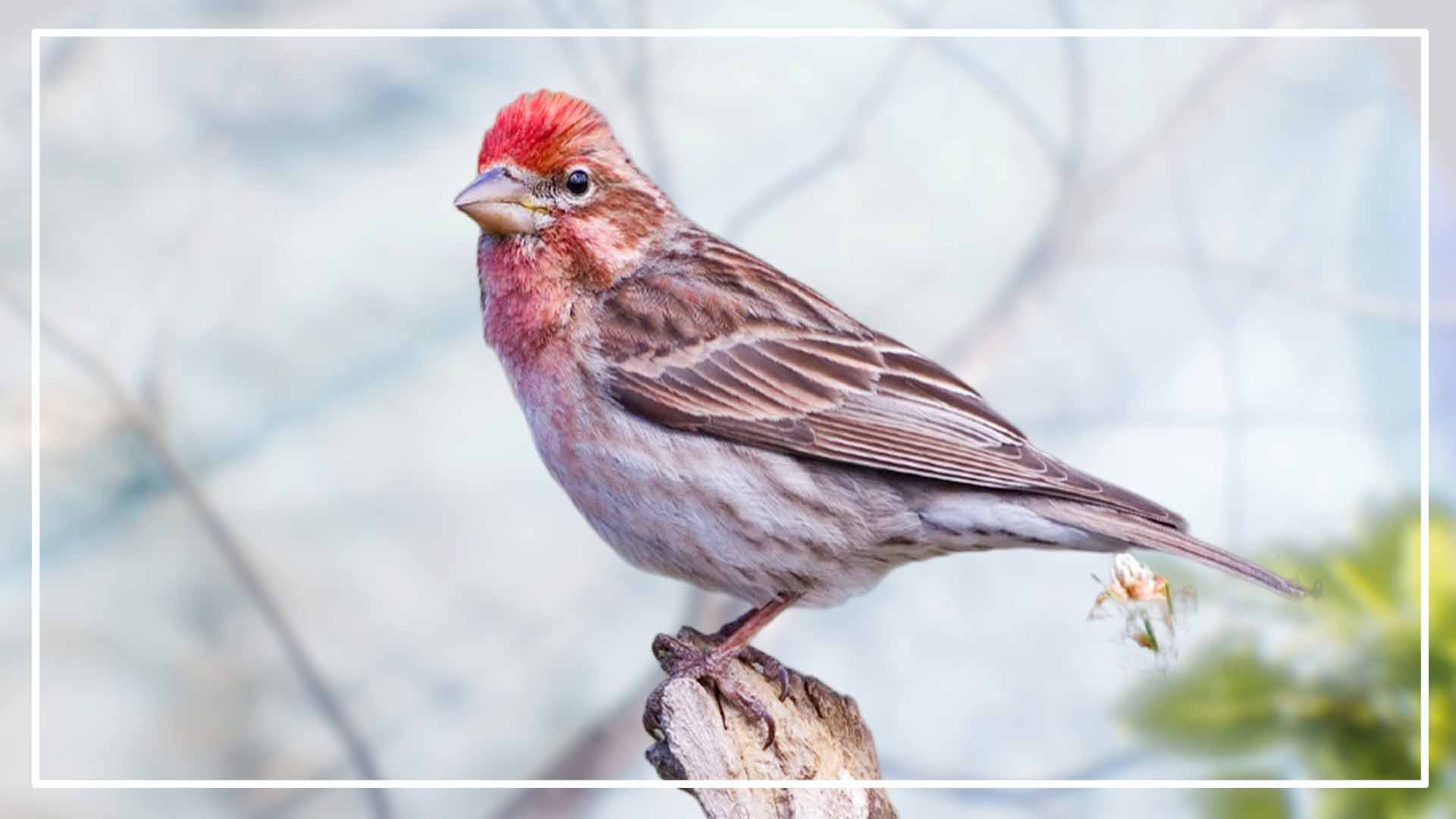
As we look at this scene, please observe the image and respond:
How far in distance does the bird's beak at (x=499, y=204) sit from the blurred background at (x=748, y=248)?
701 millimetres

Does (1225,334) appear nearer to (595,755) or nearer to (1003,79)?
(1003,79)

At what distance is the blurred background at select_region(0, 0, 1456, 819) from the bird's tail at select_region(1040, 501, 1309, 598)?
852 millimetres

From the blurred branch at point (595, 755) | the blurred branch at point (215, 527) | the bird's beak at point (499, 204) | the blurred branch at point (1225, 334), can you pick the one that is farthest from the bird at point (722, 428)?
the blurred branch at point (215, 527)

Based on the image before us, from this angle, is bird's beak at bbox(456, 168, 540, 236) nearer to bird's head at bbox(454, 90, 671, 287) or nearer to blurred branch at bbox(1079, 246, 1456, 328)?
bird's head at bbox(454, 90, 671, 287)

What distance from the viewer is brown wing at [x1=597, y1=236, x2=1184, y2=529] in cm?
399

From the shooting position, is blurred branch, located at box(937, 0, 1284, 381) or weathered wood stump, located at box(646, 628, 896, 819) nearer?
weathered wood stump, located at box(646, 628, 896, 819)

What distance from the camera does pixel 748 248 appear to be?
4.84m

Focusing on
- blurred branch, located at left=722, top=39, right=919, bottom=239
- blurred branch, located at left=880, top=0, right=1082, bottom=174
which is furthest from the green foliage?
blurred branch, located at left=722, top=39, right=919, bottom=239

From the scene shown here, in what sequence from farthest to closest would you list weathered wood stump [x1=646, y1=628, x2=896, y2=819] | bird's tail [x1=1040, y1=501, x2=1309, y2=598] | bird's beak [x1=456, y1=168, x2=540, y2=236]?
bird's beak [x1=456, y1=168, x2=540, y2=236]
weathered wood stump [x1=646, y1=628, x2=896, y2=819]
bird's tail [x1=1040, y1=501, x2=1309, y2=598]

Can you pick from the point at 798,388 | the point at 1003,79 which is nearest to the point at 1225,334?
the point at 1003,79

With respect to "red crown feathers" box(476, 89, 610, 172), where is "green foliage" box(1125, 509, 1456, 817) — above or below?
below

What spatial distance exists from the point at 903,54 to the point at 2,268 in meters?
2.75

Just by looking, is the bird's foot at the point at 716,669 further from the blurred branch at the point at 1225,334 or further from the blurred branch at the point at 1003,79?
the blurred branch at the point at 1003,79

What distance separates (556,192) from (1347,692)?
2.80 meters
